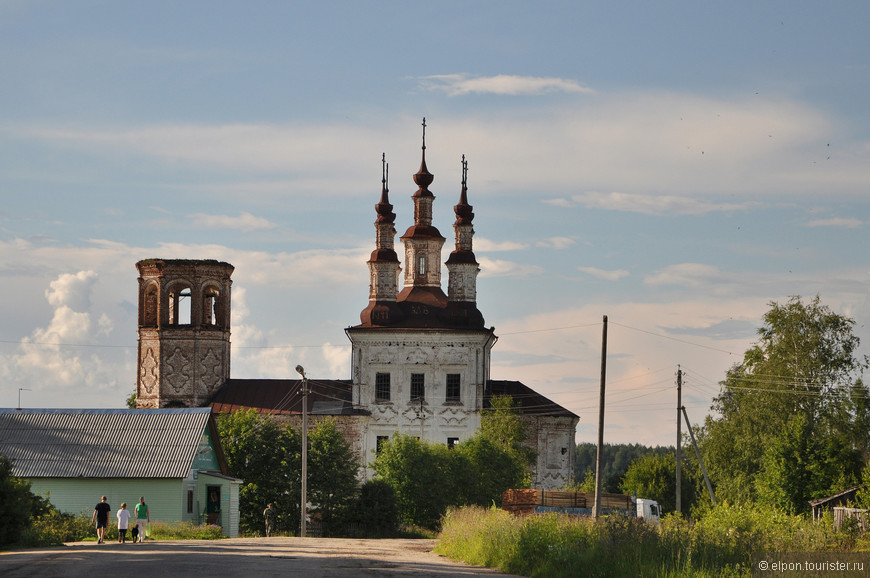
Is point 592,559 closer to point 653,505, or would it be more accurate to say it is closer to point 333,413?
point 653,505

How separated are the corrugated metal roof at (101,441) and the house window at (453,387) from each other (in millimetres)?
19806

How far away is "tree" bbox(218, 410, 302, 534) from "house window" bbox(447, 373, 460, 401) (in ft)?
39.7

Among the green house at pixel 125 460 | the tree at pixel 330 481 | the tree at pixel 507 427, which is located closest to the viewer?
the green house at pixel 125 460

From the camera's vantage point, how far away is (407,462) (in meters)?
47.8

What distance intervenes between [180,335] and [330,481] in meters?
18.5

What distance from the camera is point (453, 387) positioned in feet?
190

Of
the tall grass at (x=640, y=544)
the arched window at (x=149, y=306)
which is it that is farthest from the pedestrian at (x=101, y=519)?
the arched window at (x=149, y=306)

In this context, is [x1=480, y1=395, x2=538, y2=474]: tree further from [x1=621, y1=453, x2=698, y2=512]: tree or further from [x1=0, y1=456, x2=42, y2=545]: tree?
[x1=0, y1=456, x2=42, y2=545]: tree

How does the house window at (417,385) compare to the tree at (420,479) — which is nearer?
the tree at (420,479)

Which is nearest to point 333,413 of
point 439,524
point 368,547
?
point 439,524

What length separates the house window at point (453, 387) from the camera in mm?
57656

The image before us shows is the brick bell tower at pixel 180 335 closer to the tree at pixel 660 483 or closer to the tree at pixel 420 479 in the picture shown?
the tree at pixel 420 479

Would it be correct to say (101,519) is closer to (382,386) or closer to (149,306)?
(382,386)

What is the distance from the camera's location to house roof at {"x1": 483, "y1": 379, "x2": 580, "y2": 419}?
56469mm
